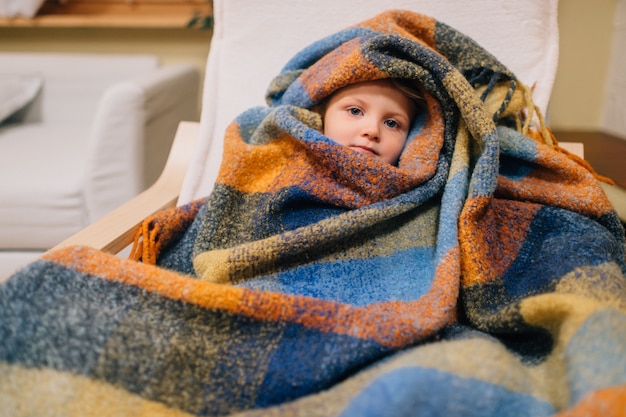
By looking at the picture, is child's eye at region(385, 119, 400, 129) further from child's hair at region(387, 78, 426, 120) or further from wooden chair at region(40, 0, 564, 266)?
wooden chair at region(40, 0, 564, 266)

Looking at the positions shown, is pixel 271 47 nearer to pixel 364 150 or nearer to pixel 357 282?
pixel 364 150

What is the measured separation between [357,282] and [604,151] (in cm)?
85

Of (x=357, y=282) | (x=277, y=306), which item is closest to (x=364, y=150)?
(x=357, y=282)

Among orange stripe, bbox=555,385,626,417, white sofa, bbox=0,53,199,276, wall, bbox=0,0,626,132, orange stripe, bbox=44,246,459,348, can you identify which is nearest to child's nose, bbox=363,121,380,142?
orange stripe, bbox=44,246,459,348

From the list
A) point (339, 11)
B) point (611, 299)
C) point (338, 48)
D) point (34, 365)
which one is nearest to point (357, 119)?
point (338, 48)

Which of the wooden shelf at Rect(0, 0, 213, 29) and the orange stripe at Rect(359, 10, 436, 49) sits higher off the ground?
the orange stripe at Rect(359, 10, 436, 49)

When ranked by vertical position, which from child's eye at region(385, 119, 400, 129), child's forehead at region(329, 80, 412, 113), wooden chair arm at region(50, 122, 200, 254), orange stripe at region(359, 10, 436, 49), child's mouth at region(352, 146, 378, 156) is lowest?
wooden chair arm at region(50, 122, 200, 254)

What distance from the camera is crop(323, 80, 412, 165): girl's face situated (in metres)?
0.69

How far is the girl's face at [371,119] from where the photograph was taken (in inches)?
27.3

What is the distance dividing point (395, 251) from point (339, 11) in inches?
19.8

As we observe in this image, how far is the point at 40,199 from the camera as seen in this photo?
44.4 inches

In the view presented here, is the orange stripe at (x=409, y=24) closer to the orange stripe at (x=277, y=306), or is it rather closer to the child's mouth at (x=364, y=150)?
the child's mouth at (x=364, y=150)

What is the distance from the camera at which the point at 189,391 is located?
1.42 feet

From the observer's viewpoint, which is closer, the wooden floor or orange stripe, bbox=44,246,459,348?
orange stripe, bbox=44,246,459,348
